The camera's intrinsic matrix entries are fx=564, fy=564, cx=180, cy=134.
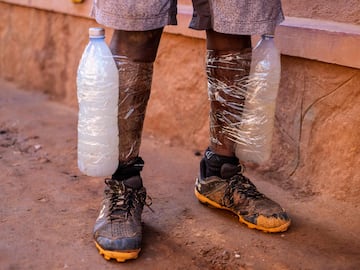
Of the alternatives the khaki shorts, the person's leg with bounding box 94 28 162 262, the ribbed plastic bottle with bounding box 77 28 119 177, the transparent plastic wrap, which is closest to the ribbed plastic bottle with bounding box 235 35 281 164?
the transparent plastic wrap

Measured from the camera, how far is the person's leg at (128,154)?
1.80 meters

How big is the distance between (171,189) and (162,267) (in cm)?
66

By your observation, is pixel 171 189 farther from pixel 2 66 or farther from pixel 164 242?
pixel 2 66

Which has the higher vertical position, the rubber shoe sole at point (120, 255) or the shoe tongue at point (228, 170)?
the shoe tongue at point (228, 170)

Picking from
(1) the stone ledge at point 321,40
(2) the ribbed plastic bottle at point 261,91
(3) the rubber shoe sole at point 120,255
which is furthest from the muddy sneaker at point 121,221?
(1) the stone ledge at point 321,40

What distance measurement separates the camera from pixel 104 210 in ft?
6.37

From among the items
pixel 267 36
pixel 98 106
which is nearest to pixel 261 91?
pixel 267 36

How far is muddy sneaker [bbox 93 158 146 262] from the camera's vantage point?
1.83 meters

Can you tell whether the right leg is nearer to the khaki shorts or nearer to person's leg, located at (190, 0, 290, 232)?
the khaki shorts

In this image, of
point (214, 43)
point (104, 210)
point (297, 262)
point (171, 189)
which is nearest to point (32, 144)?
point (171, 189)

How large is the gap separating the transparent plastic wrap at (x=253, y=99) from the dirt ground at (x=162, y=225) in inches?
13.4

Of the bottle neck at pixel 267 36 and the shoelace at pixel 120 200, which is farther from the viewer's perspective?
the bottle neck at pixel 267 36

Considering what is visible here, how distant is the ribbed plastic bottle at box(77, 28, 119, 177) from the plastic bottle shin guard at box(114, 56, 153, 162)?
0.02 m

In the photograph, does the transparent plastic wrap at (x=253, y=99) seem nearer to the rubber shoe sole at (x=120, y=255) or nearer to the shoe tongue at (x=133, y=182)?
the shoe tongue at (x=133, y=182)
